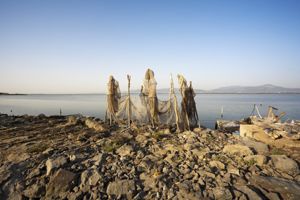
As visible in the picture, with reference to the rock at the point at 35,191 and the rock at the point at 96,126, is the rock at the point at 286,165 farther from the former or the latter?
the rock at the point at 96,126

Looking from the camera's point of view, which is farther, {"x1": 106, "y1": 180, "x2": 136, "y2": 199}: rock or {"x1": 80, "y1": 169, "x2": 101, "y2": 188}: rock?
{"x1": 80, "y1": 169, "x2": 101, "y2": 188}: rock

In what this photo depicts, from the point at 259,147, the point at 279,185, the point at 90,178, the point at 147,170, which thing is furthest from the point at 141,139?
the point at 279,185

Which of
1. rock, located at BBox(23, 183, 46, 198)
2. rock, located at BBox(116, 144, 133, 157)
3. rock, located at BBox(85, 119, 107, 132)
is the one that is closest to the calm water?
rock, located at BBox(85, 119, 107, 132)

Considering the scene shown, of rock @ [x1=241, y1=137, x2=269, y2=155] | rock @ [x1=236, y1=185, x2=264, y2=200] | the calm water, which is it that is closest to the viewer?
rock @ [x1=236, y1=185, x2=264, y2=200]

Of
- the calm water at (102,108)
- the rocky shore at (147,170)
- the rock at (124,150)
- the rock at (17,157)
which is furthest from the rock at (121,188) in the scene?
the calm water at (102,108)

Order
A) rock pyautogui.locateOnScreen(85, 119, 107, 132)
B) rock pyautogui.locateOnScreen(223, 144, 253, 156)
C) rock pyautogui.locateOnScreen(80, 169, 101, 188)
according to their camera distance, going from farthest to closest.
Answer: rock pyautogui.locateOnScreen(85, 119, 107, 132) → rock pyautogui.locateOnScreen(223, 144, 253, 156) → rock pyautogui.locateOnScreen(80, 169, 101, 188)

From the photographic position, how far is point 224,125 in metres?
17.3

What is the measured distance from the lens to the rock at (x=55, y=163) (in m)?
5.97

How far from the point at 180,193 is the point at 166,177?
0.72m

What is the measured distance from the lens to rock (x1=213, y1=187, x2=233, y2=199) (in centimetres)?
474

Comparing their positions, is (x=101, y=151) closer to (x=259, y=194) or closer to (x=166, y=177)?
(x=166, y=177)

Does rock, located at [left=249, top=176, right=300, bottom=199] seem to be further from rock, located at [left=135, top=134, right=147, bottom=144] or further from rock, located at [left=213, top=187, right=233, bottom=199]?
rock, located at [left=135, top=134, right=147, bottom=144]

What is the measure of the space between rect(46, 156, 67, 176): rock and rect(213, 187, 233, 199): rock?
15.0 feet

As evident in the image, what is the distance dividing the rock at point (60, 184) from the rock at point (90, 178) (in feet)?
0.88
